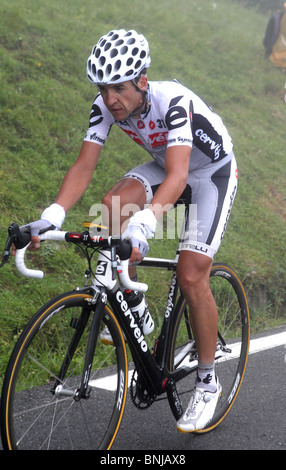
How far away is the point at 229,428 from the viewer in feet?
12.0

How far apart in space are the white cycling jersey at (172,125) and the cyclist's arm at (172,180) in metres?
0.06

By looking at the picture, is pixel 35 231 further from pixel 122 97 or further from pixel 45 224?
pixel 122 97

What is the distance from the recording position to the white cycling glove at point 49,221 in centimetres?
265

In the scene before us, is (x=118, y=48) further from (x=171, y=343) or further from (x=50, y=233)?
(x=171, y=343)

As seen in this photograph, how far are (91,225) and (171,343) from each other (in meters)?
1.08

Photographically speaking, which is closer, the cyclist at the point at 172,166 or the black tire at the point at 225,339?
the cyclist at the point at 172,166

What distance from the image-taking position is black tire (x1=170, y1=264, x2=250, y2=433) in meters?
3.63

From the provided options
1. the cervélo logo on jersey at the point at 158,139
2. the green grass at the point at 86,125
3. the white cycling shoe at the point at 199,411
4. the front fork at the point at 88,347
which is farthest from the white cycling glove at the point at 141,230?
the green grass at the point at 86,125

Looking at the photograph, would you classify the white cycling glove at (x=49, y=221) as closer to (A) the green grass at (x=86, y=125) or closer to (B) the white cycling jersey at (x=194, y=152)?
(B) the white cycling jersey at (x=194, y=152)

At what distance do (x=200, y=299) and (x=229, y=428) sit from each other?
2.98 ft

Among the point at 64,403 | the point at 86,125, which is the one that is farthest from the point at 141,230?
the point at 86,125

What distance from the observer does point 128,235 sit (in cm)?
263

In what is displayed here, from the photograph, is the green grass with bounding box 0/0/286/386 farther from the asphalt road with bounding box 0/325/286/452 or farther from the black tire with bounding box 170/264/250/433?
the black tire with bounding box 170/264/250/433
